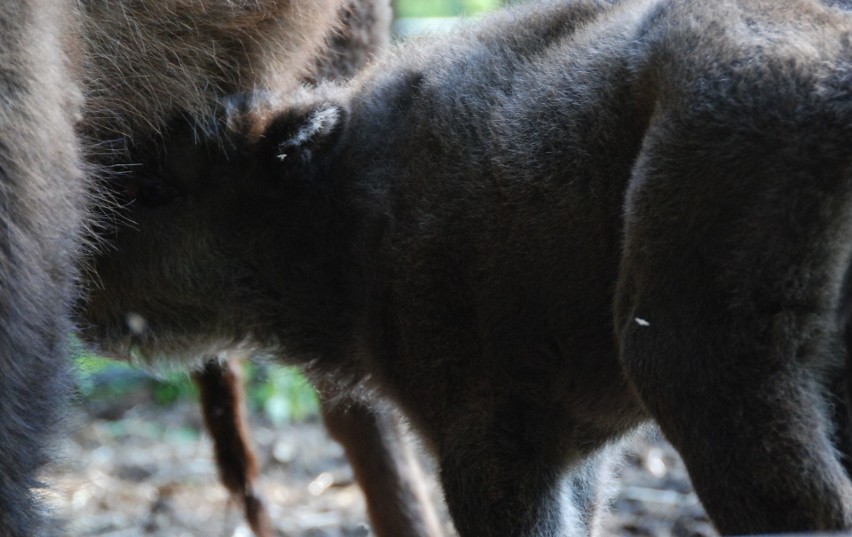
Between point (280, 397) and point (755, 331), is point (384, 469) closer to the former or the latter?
point (755, 331)

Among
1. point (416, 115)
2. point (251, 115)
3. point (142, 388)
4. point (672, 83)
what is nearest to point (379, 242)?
point (416, 115)

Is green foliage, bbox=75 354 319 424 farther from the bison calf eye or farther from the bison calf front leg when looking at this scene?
the bison calf eye

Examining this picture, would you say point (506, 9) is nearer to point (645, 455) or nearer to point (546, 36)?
point (546, 36)

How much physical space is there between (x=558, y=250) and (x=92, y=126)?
5.28 ft

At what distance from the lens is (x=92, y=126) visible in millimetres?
4203

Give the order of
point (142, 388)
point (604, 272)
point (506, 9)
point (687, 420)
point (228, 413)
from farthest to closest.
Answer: point (142, 388) → point (228, 413) → point (506, 9) → point (604, 272) → point (687, 420)

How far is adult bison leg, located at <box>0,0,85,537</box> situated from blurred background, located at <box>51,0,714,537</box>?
0.88 metres

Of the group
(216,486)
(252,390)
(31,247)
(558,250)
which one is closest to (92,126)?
(31,247)

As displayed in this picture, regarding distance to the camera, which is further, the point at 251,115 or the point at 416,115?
the point at 251,115

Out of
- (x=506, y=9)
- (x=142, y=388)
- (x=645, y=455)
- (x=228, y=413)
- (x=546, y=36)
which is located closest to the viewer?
(x=546, y=36)

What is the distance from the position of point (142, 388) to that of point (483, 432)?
5.77 m

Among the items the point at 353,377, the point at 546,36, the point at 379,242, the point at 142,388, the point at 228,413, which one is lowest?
the point at 142,388

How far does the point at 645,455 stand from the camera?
704cm

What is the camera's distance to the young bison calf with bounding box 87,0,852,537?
3.20 meters
